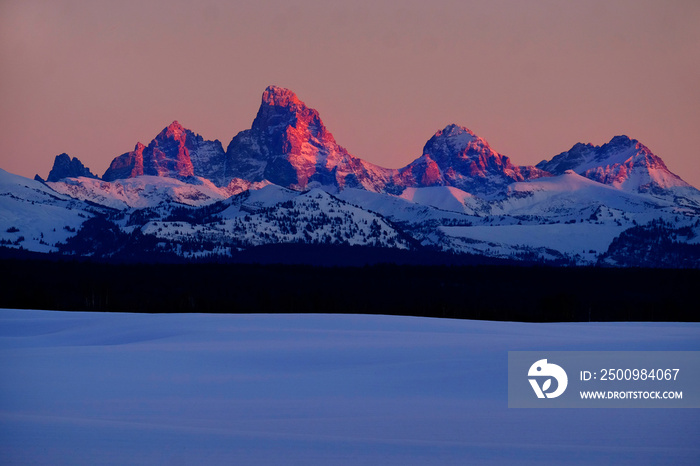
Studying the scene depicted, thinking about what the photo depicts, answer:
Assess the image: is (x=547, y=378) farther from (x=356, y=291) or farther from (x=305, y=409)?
(x=356, y=291)

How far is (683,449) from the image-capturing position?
1850 cm

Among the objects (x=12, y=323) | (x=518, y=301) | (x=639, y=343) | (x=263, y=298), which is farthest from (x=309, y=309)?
(x=639, y=343)

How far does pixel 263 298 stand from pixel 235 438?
117417mm

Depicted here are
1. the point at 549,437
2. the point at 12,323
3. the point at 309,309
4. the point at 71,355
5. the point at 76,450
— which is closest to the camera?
the point at 76,450

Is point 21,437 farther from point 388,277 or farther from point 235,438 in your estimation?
point 388,277

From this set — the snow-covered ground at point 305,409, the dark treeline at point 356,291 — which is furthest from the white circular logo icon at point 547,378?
the dark treeline at point 356,291

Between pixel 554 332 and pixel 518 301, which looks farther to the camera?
pixel 518 301

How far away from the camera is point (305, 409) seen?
22750 mm

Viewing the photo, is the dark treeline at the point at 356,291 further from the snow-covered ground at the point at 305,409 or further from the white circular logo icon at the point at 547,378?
the white circular logo icon at the point at 547,378

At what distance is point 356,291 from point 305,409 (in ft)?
417

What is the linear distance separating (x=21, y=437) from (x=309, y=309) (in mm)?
104072

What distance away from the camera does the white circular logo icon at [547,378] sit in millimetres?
25172

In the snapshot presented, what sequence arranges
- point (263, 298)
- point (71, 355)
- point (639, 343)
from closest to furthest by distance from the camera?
point (71, 355) < point (639, 343) < point (263, 298)

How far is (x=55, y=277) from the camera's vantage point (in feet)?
→ 525
